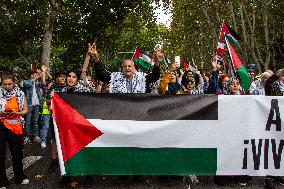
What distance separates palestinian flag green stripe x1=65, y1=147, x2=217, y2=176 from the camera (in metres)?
6.31

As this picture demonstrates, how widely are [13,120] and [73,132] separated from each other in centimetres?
104

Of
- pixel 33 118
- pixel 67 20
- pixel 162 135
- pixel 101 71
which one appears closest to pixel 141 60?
pixel 33 118

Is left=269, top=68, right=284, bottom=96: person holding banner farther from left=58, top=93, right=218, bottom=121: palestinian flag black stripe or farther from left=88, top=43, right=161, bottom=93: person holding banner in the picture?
left=88, top=43, right=161, bottom=93: person holding banner

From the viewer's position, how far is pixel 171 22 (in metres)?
47.4

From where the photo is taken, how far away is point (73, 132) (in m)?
6.33

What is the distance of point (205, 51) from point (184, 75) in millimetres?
40380

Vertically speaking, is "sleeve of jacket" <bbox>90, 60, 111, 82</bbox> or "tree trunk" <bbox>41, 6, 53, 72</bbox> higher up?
"tree trunk" <bbox>41, 6, 53, 72</bbox>

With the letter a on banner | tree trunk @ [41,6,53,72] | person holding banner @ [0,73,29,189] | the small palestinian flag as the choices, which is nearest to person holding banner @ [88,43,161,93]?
person holding banner @ [0,73,29,189]

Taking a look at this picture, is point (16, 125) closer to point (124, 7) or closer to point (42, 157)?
point (42, 157)

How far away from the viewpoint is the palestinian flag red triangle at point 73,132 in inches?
249

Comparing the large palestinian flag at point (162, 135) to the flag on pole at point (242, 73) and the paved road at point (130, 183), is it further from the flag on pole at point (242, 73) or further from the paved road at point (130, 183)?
the flag on pole at point (242, 73)

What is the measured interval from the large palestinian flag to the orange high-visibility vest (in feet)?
2.36

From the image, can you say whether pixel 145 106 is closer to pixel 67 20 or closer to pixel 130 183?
pixel 130 183

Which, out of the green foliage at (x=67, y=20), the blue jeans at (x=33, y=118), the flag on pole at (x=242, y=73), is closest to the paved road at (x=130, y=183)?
the flag on pole at (x=242, y=73)
